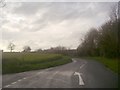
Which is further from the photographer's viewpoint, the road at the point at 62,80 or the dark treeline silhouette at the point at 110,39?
the dark treeline silhouette at the point at 110,39

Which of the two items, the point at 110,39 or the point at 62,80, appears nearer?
the point at 62,80

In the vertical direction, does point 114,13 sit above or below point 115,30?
above

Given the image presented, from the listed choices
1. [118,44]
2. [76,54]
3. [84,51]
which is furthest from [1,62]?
[76,54]

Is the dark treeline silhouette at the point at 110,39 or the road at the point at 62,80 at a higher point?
the dark treeline silhouette at the point at 110,39

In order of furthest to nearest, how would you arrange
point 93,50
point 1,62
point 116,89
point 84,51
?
point 84,51 → point 93,50 → point 1,62 → point 116,89

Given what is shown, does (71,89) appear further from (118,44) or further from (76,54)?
(76,54)

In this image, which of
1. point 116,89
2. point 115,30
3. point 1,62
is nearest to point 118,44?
point 115,30

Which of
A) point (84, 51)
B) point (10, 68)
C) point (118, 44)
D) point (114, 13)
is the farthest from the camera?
point (84, 51)

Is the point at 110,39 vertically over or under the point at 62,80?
over

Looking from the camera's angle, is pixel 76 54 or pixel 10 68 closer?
pixel 10 68

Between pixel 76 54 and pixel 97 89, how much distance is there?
123 meters

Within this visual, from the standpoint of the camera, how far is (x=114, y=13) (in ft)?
208

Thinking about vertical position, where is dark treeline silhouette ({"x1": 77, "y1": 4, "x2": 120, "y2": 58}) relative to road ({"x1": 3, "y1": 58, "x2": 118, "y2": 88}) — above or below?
above

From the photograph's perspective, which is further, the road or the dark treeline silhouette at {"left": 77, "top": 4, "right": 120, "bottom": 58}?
the dark treeline silhouette at {"left": 77, "top": 4, "right": 120, "bottom": 58}
